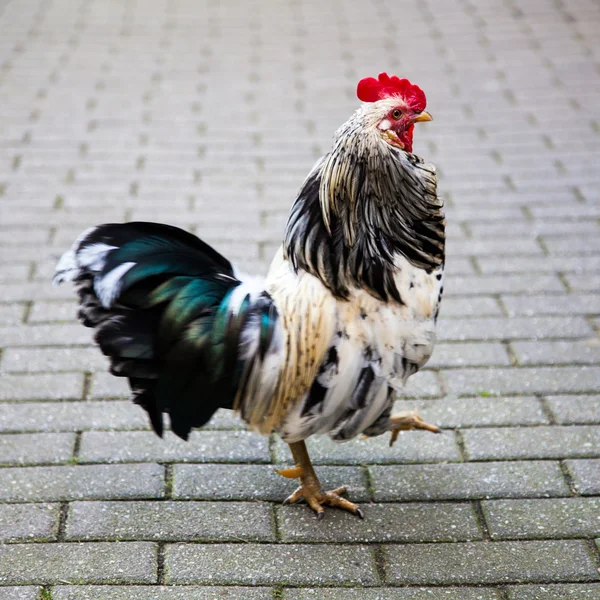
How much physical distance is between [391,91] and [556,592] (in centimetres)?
180

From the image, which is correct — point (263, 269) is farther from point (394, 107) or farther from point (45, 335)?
point (394, 107)

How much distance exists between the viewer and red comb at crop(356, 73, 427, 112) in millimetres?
2902

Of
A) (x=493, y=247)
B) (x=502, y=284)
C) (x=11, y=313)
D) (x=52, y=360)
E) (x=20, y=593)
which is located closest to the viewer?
(x=20, y=593)

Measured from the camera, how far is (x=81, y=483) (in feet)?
10.9

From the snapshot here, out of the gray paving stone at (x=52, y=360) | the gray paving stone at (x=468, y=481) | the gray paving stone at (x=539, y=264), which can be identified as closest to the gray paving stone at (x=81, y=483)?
the gray paving stone at (x=52, y=360)

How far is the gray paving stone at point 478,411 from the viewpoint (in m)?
3.69

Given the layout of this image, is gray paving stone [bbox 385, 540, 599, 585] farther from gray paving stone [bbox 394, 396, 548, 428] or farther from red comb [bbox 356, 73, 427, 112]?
red comb [bbox 356, 73, 427, 112]

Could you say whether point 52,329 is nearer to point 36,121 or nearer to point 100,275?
point 100,275

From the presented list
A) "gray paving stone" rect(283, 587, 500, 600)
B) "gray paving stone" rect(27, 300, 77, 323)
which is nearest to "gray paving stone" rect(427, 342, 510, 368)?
"gray paving stone" rect(283, 587, 500, 600)

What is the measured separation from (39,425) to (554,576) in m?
2.17

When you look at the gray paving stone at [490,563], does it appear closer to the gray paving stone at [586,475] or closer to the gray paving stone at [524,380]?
the gray paving stone at [586,475]

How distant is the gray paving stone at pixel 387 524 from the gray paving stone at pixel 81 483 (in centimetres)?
56

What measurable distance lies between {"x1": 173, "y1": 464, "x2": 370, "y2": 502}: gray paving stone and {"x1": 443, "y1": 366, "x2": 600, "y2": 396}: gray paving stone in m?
0.76

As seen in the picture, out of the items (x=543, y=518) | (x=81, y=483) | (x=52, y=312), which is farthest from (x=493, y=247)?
(x=81, y=483)
